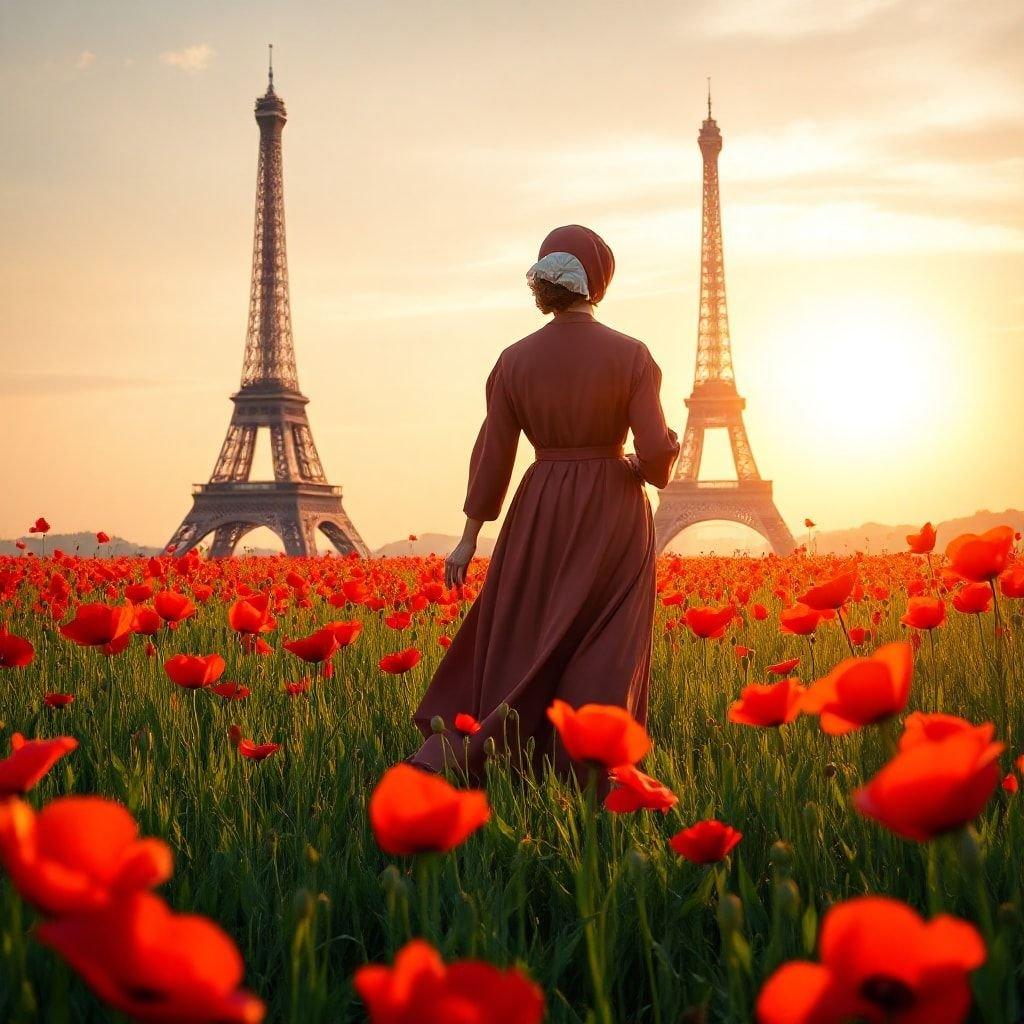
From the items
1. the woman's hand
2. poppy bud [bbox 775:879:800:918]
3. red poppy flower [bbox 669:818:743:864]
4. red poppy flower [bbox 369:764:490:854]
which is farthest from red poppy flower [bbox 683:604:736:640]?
red poppy flower [bbox 369:764:490:854]

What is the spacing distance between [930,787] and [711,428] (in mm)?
44083

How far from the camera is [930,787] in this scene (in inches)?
37.3

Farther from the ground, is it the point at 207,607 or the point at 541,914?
the point at 207,607

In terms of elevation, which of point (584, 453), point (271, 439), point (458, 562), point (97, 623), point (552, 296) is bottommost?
point (97, 623)

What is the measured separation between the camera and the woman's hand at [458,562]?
169 inches

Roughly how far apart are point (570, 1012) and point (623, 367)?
2516mm

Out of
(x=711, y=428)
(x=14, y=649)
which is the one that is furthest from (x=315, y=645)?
(x=711, y=428)

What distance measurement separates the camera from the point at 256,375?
131ft

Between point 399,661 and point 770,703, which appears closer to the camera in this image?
point 770,703

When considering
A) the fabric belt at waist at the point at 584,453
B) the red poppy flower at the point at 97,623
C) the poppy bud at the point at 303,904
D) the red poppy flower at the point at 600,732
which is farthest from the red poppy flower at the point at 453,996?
the fabric belt at waist at the point at 584,453

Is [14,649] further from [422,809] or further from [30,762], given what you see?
[422,809]

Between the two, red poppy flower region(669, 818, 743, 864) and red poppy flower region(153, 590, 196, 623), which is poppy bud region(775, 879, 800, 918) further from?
red poppy flower region(153, 590, 196, 623)

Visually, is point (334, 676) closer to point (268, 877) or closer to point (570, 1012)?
point (268, 877)

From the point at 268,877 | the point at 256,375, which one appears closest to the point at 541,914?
the point at 268,877
